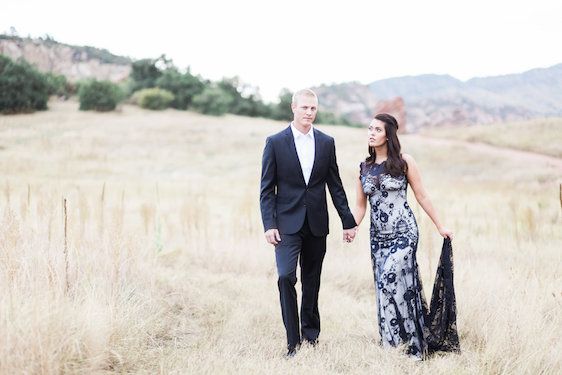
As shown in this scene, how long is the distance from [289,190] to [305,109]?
695 mm

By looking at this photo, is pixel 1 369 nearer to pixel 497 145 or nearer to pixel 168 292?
pixel 168 292

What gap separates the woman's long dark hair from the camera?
447cm

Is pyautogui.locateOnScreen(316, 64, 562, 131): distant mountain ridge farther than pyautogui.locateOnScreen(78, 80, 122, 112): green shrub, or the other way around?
pyautogui.locateOnScreen(316, 64, 562, 131): distant mountain ridge

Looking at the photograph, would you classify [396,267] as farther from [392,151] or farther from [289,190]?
[289,190]

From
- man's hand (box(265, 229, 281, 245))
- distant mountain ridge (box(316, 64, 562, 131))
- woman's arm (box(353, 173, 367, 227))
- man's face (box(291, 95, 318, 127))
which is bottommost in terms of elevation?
man's hand (box(265, 229, 281, 245))

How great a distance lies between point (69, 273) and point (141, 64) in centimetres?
5759

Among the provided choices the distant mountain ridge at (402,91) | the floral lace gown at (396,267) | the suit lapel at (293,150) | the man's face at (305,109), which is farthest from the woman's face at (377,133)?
the distant mountain ridge at (402,91)

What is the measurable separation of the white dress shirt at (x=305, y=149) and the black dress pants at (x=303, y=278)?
436mm

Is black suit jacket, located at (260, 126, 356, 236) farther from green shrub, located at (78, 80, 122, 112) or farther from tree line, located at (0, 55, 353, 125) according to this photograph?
green shrub, located at (78, 80, 122, 112)

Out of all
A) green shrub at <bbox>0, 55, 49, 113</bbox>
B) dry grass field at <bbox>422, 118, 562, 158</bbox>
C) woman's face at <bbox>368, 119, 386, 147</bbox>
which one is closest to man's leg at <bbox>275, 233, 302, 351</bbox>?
woman's face at <bbox>368, 119, 386, 147</bbox>

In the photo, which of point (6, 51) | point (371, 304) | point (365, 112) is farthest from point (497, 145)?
point (365, 112)

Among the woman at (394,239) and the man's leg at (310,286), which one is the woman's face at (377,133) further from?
the man's leg at (310,286)

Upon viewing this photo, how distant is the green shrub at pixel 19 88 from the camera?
3612cm

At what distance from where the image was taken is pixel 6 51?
4269cm
